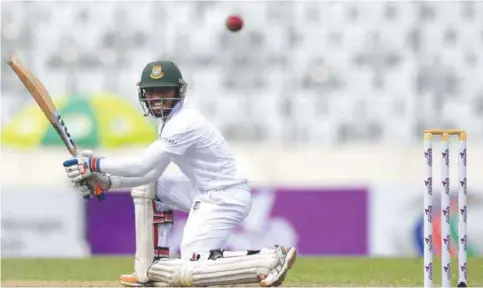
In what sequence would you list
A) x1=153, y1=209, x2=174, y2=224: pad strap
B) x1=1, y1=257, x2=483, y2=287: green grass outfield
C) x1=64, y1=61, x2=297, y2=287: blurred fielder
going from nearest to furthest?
1. x1=64, y1=61, x2=297, y2=287: blurred fielder
2. x1=153, y1=209, x2=174, y2=224: pad strap
3. x1=1, y1=257, x2=483, y2=287: green grass outfield

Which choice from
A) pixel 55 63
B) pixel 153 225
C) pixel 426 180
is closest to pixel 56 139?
pixel 55 63

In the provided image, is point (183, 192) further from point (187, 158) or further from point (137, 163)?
point (137, 163)

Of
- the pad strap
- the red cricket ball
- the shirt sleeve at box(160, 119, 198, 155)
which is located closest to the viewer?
→ the shirt sleeve at box(160, 119, 198, 155)

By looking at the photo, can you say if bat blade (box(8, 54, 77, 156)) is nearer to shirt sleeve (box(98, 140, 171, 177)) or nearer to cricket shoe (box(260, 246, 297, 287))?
shirt sleeve (box(98, 140, 171, 177))

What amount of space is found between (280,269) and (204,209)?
2.28 ft

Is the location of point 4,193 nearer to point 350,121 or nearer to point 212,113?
point 212,113

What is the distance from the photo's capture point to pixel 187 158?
696cm

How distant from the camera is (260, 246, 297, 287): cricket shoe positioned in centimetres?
635

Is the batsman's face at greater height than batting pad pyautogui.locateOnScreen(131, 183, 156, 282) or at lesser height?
greater

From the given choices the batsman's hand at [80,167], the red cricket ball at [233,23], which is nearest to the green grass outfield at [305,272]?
the batsman's hand at [80,167]

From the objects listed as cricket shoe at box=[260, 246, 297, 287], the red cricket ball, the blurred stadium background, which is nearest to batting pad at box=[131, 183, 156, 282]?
cricket shoe at box=[260, 246, 297, 287]

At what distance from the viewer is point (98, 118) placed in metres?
16.6

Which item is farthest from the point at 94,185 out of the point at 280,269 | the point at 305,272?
the point at 305,272

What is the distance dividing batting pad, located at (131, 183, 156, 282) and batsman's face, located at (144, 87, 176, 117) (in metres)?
0.48
